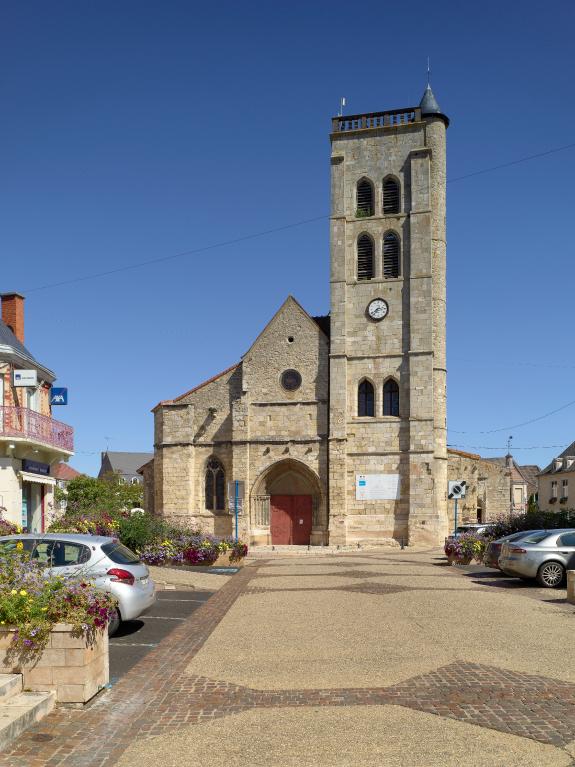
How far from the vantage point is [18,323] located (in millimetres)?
27188

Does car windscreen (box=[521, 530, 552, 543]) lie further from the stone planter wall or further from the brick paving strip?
the stone planter wall

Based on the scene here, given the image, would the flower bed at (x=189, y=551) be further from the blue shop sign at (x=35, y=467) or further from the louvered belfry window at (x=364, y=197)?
the louvered belfry window at (x=364, y=197)

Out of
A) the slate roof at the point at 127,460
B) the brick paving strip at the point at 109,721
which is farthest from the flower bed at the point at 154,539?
the slate roof at the point at 127,460

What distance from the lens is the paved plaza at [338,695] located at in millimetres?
5887

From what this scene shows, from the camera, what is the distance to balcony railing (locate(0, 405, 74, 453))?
22.5m

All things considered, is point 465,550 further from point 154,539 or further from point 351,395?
point 351,395

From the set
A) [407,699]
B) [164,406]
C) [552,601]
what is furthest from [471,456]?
[407,699]

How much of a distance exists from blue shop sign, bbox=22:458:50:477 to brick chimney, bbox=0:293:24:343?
472 cm

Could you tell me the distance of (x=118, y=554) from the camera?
11.0m

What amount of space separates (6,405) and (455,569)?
44.8 ft

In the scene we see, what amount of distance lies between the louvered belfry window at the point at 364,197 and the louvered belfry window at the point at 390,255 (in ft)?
5.49

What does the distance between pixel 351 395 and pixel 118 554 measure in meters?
26.0

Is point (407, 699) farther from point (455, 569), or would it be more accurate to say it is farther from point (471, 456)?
point (471, 456)

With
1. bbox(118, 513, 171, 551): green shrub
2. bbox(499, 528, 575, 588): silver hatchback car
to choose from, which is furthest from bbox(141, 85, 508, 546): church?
bbox(499, 528, 575, 588): silver hatchback car
